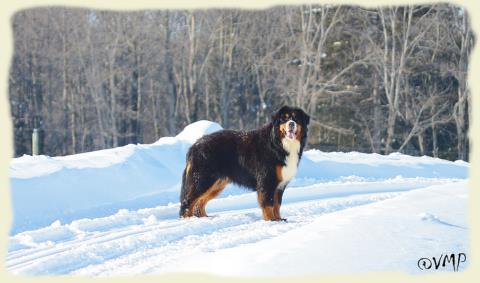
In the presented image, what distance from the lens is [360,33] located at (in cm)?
2053

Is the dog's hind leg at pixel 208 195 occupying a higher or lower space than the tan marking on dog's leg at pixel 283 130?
lower

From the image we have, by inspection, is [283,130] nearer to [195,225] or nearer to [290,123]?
[290,123]

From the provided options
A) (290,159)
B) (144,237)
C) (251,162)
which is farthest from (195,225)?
(290,159)

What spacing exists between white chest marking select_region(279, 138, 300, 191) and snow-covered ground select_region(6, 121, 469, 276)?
64 centimetres

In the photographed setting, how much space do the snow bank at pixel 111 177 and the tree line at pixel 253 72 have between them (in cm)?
549

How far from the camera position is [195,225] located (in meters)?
7.72

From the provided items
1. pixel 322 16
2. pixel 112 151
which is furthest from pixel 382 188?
pixel 322 16

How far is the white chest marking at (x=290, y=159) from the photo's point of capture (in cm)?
808

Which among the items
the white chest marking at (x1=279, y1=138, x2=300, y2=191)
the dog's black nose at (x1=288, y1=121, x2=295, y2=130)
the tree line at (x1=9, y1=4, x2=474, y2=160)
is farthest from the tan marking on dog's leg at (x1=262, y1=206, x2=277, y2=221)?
the tree line at (x1=9, y1=4, x2=474, y2=160)

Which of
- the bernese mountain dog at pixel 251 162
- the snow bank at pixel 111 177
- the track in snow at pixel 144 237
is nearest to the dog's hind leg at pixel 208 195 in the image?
the bernese mountain dog at pixel 251 162

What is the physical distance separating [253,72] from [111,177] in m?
14.7

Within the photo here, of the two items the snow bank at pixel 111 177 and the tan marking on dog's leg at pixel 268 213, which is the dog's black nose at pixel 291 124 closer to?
the tan marking on dog's leg at pixel 268 213

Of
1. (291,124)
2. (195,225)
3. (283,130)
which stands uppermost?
(291,124)

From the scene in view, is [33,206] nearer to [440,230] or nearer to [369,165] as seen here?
[440,230]
